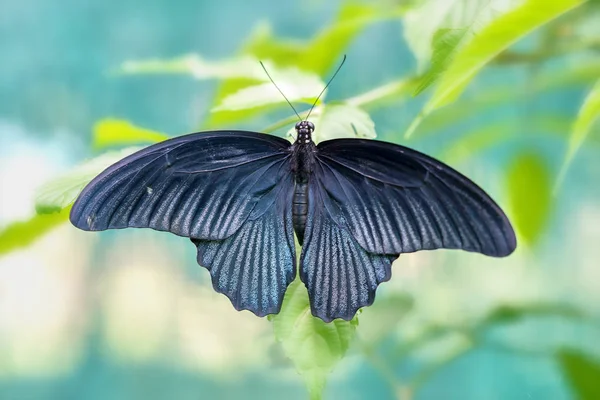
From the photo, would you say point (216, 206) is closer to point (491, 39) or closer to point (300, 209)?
point (300, 209)

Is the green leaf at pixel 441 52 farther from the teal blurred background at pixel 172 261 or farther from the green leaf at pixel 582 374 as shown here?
the teal blurred background at pixel 172 261

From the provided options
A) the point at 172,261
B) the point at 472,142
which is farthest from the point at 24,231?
the point at 172,261

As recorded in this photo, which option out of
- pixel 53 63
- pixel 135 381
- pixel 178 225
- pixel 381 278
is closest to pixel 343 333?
pixel 381 278

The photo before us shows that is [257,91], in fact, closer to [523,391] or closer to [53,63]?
[53,63]

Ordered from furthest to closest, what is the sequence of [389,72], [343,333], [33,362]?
[389,72] → [33,362] → [343,333]

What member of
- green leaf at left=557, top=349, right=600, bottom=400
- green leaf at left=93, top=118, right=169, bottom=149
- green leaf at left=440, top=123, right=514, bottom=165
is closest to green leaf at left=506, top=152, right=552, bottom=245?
green leaf at left=440, top=123, right=514, bottom=165

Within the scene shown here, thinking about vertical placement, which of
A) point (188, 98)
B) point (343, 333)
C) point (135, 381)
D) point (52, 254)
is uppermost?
point (188, 98)
